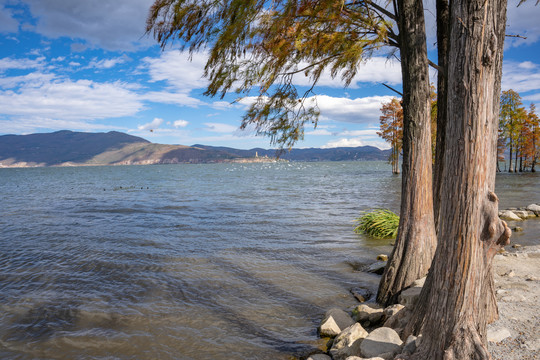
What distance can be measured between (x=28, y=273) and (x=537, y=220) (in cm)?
1905

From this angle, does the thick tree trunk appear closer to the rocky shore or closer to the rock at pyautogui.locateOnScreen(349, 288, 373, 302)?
the rocky shore

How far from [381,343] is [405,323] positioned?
Result: 514 mm

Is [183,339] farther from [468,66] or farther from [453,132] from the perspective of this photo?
[468,66]

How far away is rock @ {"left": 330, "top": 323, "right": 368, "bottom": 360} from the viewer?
4519mm

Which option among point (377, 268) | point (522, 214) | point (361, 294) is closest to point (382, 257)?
point (377, 268)

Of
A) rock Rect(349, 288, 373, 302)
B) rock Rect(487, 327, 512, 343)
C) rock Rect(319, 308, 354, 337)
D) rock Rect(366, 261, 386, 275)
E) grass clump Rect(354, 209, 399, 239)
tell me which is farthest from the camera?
grass clump Rect(354, 209, 399, 239)

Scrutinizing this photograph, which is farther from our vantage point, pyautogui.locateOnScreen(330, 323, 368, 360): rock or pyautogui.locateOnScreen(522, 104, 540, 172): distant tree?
pyautogui.locateOnScreen(522, 104, 540, 172): distant tree

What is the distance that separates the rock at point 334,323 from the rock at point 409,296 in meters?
0.93

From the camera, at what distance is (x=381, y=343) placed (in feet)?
14.0

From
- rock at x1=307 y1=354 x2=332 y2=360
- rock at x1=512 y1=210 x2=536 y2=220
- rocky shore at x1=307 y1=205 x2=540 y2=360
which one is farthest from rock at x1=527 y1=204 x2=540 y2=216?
rock at x1=307 y1=354 x2=332 y2=360

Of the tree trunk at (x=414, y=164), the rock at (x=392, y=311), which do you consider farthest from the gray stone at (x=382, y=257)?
the rock at (x=392, y=311)

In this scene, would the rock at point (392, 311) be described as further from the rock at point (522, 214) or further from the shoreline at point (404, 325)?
the rock at point (522, 214)

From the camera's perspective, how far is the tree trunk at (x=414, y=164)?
5.51 metres

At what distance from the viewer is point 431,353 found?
3.50 metres
